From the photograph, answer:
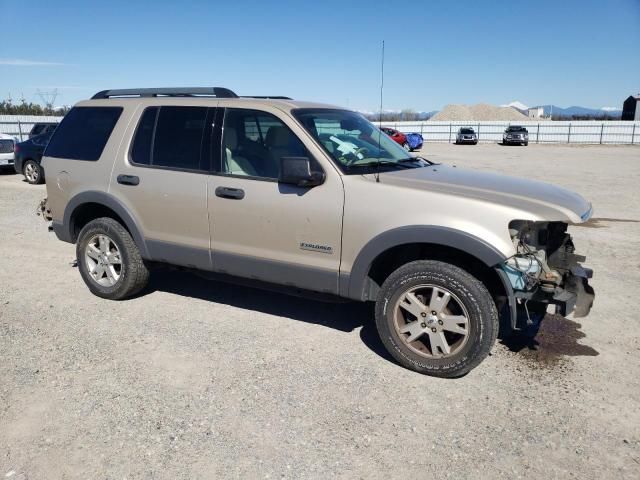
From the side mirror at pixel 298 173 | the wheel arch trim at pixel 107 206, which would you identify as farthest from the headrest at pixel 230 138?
the wheel arch trim at pixel 107 206

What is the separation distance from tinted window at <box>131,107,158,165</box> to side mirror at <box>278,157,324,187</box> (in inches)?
63.7

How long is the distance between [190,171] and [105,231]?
124 cm

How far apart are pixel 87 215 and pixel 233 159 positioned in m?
2.03

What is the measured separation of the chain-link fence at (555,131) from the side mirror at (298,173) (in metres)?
45.2

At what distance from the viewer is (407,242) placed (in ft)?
12.4

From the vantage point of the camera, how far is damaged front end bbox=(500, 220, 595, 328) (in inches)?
143

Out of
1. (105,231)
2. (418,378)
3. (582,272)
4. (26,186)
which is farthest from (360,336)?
(26,186)

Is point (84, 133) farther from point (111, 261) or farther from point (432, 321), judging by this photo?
point (432, 321)

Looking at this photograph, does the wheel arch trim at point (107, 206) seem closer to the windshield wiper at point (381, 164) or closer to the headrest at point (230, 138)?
the headrest at point (230, 138)

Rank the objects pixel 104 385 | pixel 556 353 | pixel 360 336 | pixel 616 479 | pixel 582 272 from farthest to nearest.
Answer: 1. pixel 360 336
2. pixel 556 353
3. pixel 582 272
4. pixel 104 385
5. pixel 616 479

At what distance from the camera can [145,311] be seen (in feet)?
17.1

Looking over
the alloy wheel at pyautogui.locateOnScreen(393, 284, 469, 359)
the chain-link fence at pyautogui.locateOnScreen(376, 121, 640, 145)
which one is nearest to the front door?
the alloy wheel at pyautogui.locateOnScreen(393, 284, 469, 359)

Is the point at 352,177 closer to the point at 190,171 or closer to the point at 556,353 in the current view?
the point at 190,171

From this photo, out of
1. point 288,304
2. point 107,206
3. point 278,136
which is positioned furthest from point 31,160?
point 278,136
